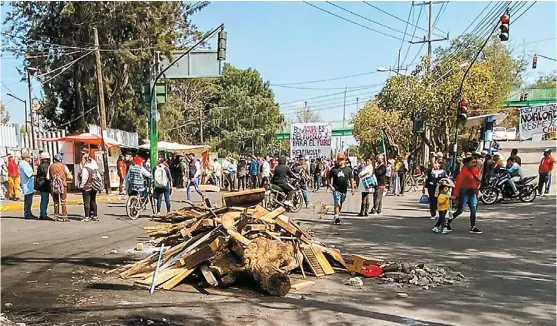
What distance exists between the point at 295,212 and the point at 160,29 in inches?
588

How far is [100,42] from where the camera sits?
27.3 metres

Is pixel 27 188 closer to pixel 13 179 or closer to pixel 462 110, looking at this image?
pixel 13 179

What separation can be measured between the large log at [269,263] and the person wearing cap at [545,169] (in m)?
14.4

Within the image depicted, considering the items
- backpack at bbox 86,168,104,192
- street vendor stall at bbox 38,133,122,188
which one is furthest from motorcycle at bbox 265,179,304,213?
street vendor stall at bbox 38,133,122,188

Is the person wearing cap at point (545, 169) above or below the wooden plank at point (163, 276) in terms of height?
above

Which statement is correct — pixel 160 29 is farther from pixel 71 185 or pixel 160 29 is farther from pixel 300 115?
pixel 300 115

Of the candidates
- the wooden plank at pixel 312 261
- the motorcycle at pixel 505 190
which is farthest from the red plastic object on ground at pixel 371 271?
the motorcycle at pixel 505 190

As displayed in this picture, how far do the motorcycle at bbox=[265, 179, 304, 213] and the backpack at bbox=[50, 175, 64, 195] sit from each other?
18.0 feet

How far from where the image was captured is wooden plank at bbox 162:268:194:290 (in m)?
6.89

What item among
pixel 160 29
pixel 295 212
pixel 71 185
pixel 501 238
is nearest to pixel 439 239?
pixel 501 238

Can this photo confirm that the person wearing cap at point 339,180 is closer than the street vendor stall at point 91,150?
Yes

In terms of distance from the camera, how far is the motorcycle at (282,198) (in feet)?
51.3

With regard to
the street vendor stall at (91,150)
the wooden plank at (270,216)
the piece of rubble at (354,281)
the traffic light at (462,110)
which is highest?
the traffic light at (462,110)

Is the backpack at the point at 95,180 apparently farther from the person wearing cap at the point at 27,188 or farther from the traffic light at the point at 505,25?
the traffic light at the point at 505,25
